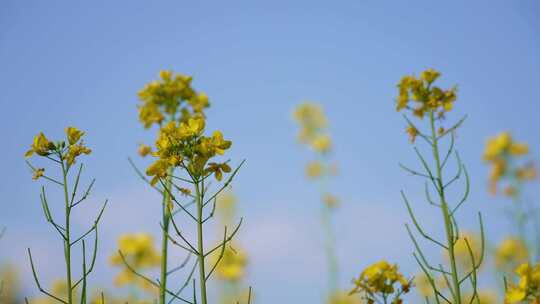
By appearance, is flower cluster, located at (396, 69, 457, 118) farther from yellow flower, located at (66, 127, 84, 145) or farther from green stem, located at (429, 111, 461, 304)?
yellow flower, located at (66, 127, 84, 145)

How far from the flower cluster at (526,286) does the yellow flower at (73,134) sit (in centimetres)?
262

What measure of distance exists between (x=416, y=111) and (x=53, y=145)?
7.84 feet

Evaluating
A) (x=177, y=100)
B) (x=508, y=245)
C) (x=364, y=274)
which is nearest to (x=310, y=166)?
(x=508, y=245)

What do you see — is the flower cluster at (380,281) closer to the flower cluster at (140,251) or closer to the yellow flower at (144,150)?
the yellow flower at (144,150)

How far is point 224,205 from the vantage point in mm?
12016

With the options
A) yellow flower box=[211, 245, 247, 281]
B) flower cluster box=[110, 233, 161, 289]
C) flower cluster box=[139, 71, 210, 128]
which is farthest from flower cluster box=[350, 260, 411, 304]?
yellow flower box=[211, 245, 247, 281]

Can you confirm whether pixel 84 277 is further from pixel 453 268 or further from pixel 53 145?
pixel 453 268

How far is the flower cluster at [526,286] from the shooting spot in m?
2.59

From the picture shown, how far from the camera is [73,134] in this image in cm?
255

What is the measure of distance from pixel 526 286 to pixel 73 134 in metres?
2.78

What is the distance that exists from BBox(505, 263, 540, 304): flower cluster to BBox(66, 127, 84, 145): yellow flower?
2616 millimetres

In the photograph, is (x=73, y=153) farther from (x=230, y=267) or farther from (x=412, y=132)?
(x=230, y=267)

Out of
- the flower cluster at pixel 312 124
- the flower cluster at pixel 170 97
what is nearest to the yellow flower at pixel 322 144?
the flower cluster at pixel 312 124

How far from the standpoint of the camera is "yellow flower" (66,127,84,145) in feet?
8.32
